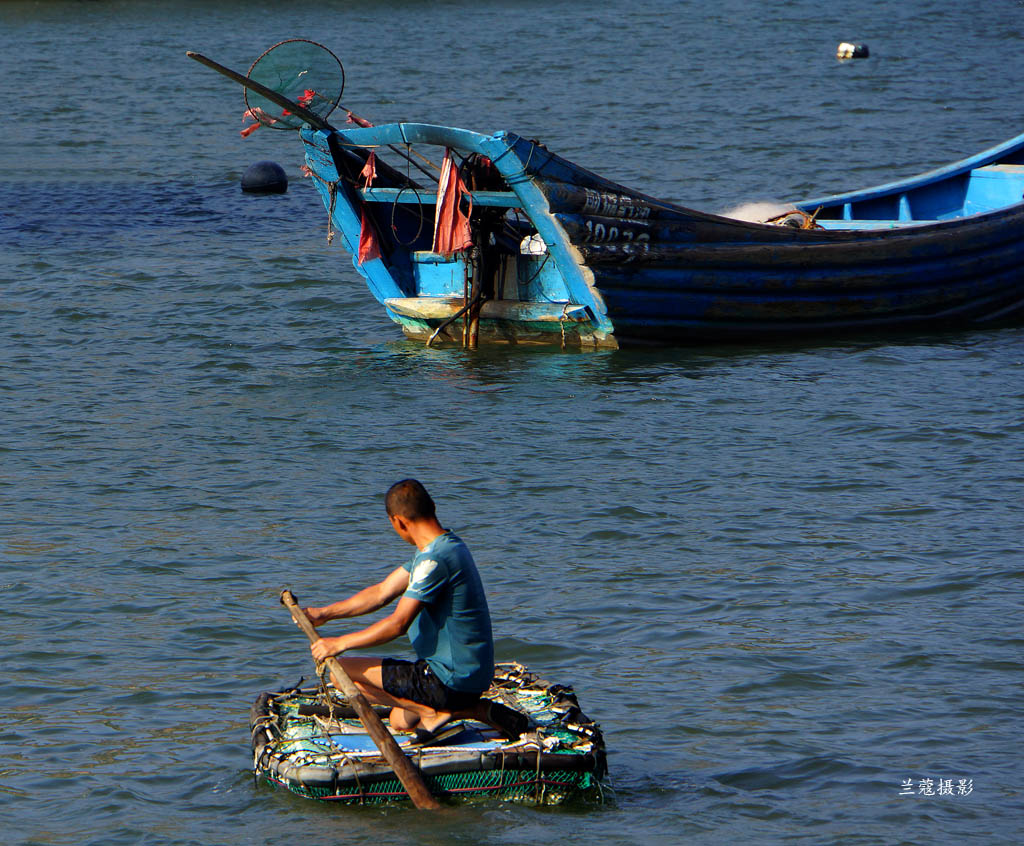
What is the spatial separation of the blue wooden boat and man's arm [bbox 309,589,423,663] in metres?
6.56

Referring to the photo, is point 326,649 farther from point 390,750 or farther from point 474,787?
point 474,787

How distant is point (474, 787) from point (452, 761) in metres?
0.15

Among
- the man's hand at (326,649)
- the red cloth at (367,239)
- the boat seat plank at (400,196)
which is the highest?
the boat seat plank at (400,196)

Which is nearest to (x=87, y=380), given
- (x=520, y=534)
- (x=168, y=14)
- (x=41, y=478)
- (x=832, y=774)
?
(x=41, y=478)

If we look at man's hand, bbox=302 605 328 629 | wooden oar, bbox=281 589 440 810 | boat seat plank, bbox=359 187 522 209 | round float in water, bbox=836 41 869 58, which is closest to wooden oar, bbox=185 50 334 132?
boat seat plank, bbox=359 187 522 209

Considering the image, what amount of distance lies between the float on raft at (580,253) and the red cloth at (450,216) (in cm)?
1

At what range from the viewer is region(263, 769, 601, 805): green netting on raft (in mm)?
5984

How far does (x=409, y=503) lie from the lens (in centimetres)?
596

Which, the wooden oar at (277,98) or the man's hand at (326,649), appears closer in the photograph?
the man's hand at (326,649)

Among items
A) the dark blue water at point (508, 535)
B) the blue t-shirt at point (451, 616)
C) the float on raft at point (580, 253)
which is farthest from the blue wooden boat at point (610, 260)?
the blue t-shirt at point (451, 616)

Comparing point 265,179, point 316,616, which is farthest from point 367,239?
point 265,179

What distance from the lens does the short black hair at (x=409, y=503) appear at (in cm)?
597

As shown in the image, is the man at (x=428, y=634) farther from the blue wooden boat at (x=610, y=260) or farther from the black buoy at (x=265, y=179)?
the black buoy at (x=265, y=179)

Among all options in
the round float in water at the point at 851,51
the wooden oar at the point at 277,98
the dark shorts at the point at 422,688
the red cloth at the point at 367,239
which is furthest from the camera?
the round float in water at the point at 851,51
